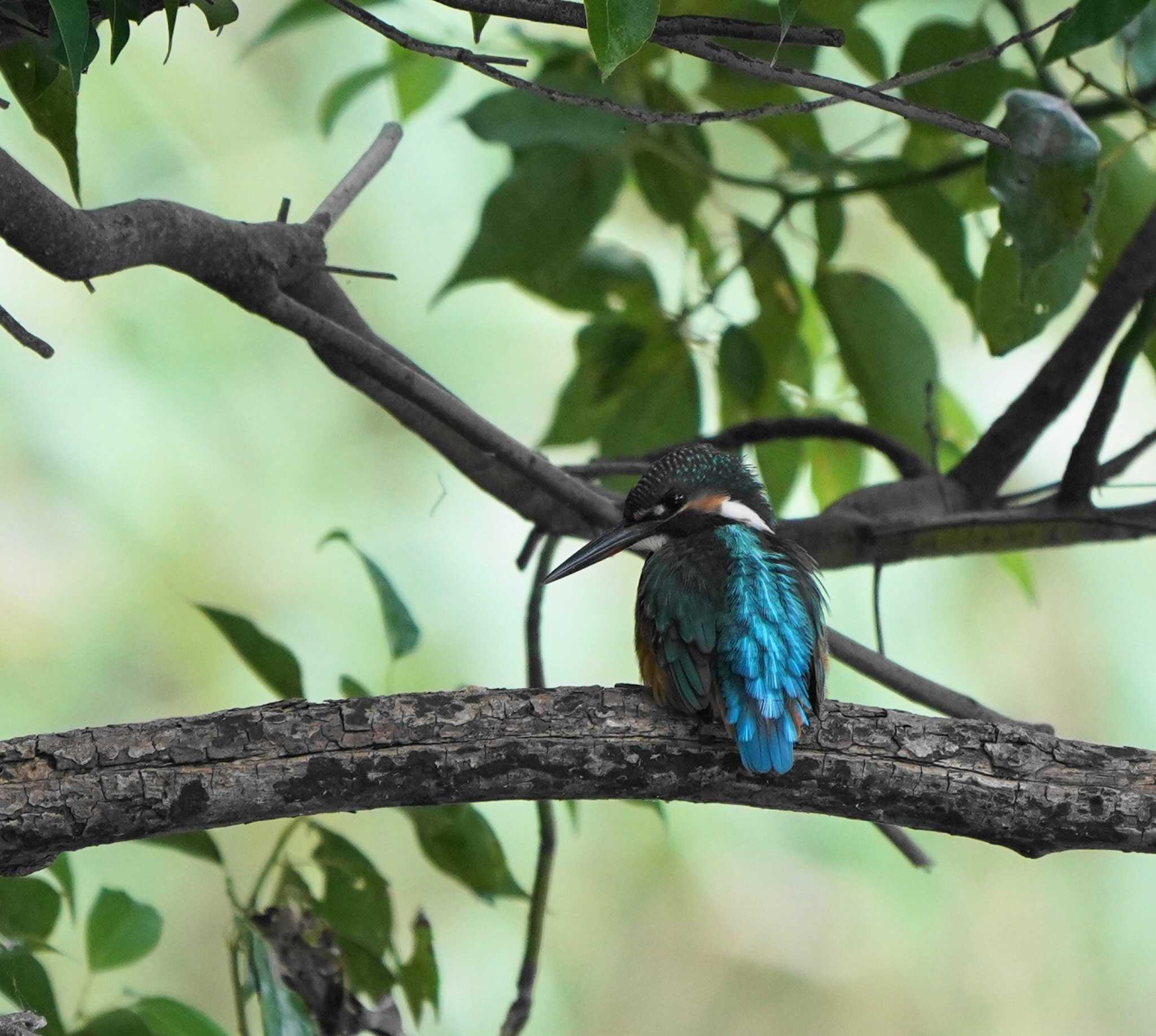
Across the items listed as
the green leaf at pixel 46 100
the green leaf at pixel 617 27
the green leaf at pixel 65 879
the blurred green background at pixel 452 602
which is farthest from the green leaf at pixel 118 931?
the blurred green background at pixel 452 602

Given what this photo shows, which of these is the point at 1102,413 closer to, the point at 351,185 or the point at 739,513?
the point at 739,513

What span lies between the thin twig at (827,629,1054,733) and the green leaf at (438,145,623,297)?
71cm

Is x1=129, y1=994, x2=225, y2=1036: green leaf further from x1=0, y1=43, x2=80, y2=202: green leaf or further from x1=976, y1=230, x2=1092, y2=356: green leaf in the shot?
x1=976, y1=230, x2=1092, y2=356: green leaf

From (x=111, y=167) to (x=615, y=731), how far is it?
2803 mm

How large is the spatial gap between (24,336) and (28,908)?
587 mm

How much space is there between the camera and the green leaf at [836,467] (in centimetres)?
222

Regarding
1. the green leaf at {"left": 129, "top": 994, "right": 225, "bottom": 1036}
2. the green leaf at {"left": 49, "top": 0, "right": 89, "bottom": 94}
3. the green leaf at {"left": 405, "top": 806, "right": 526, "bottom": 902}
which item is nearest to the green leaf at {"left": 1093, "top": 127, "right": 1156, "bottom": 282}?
the green leaf at {"left": 405, "top": 806, "right": 526, "bottom": 902}

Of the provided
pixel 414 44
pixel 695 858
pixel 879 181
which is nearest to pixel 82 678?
pixel 695 858

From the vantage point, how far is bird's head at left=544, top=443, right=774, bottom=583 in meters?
1.68

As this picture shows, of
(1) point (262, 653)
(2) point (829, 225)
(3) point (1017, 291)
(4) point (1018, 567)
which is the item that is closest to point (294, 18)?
(2) point (829, 225)

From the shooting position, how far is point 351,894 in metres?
1.56

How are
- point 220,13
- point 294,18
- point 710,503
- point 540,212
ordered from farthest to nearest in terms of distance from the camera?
point 294,18
point 540,212
point 710,503
point 220,13

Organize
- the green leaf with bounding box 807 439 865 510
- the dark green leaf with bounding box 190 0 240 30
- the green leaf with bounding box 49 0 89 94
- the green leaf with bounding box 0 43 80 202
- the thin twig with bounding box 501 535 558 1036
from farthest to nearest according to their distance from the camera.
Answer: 1. the green leaf with bounding box 807 439 865 510
2. the thin twig with bounding box 501 535 558 1036
3. the green leaf with bounding box 0 43 80 202
4. the dark green leaf with bounding box 190 0 240 30
5. the green leaf with bounding box 49 0 89 94

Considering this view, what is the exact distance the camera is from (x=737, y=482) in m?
1.81
